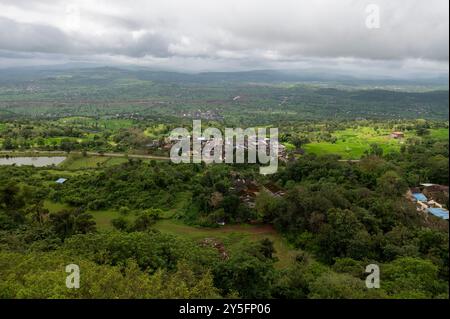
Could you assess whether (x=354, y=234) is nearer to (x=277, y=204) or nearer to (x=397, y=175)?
(x=277, y=204)

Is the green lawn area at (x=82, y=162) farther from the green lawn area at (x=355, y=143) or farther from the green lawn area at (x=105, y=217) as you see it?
the green lawn area at (x=355, y=143)

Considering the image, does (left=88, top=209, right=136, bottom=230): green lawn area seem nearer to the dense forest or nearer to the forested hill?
Result: the dense forest

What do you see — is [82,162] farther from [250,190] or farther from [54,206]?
[250,190]

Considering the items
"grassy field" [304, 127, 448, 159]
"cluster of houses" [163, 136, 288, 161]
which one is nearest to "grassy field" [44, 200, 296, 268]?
"cluster of houses" [163, 136, 288, 161]

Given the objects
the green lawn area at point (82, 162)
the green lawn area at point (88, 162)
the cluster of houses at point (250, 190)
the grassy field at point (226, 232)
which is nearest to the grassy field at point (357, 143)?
the cluster of houses at point (250, 190)

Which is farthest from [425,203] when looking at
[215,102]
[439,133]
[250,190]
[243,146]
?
[215,102]

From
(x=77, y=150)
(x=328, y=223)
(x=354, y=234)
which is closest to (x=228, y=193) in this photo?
(x=328, y=223)
